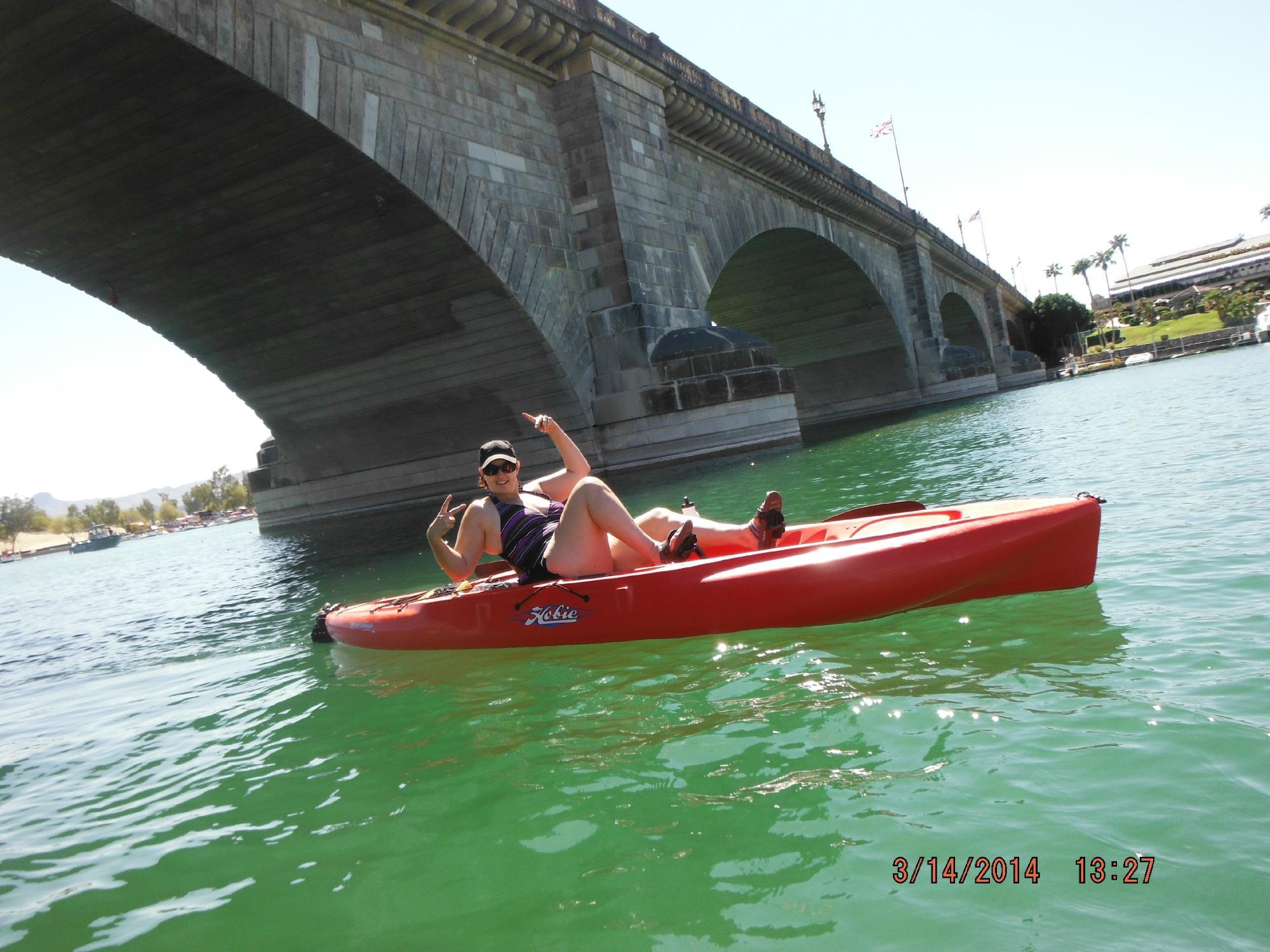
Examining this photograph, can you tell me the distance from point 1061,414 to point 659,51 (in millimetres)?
9684

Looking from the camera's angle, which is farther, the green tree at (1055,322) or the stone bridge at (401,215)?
the green tree at (1055,322)

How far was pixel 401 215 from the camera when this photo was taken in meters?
12.4

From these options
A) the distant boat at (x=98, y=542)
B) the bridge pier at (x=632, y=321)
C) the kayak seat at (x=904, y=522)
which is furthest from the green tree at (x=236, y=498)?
the kayak seat at (x=904, y=522)

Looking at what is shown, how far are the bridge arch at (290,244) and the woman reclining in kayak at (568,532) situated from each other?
618 cm

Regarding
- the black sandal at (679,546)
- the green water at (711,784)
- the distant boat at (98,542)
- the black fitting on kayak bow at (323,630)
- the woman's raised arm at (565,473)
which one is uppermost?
the distant boat at (98,542)

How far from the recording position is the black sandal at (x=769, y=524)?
4872 millimetres

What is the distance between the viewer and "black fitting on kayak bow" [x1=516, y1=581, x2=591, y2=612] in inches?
199

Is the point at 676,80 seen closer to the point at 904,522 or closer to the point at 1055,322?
the point at 904,522

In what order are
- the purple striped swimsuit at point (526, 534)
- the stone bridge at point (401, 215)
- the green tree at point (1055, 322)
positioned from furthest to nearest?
the green tree at point (1055, 322) → the stone bridge at point (401, 215) → the purple striped swimsuit at point (526, 534)

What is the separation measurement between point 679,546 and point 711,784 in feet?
6.66

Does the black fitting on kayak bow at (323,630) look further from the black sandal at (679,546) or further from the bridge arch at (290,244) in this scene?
the bridge arch at (290,244)

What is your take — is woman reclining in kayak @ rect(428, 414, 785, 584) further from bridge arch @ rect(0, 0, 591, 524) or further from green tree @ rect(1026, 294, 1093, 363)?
green tree @ rect(1026, 294, 1093, 363)

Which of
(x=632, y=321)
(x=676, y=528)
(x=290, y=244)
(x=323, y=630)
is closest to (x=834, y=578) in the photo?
(x=676, y=528)

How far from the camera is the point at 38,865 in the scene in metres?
3.52
